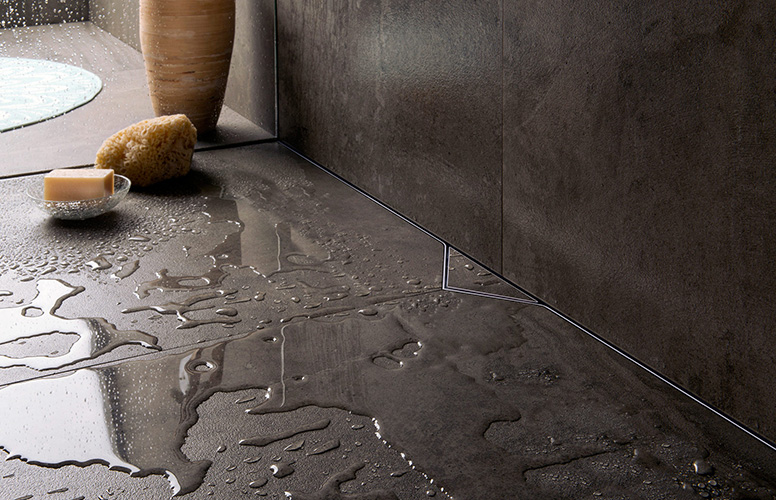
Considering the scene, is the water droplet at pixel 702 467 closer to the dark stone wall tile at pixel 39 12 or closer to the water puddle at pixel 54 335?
the water puddle at pixel 54 335

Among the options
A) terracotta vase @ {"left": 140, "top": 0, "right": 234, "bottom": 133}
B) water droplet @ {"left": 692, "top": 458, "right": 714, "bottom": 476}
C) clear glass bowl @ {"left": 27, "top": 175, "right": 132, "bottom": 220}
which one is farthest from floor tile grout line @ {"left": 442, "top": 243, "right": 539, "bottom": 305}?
terracotta vase @ {"left": 140, "top": 0, "right": 234, "bottom": 133}

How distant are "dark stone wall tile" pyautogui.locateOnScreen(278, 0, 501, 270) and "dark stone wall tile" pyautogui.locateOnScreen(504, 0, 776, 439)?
0.30ft

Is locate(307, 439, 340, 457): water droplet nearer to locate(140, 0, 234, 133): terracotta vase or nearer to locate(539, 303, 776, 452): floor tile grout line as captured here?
locate(539, 303, 776, 452): floor tile grout line

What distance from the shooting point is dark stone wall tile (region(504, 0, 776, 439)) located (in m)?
1.15

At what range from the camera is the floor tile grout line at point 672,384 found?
1201 mm

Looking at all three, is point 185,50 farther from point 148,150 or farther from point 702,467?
point 702,467

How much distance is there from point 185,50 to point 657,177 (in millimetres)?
1590

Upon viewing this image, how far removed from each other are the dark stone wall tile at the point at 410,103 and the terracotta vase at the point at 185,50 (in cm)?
20

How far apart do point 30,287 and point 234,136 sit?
105cm

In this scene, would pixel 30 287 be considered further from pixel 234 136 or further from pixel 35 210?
pixel 234 136

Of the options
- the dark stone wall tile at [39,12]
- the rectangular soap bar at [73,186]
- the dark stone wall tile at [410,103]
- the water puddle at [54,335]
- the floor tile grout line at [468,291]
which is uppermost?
the dark stone wall tile at [39,12]

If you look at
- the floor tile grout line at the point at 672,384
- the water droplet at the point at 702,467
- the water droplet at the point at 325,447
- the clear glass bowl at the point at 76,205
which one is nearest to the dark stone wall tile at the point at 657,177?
the floor tile grout line at the point at 672,384

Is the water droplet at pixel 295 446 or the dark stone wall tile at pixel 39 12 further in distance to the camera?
the dark stone wall tile at pixel 39 12

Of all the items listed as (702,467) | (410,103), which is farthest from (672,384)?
(410,103)
